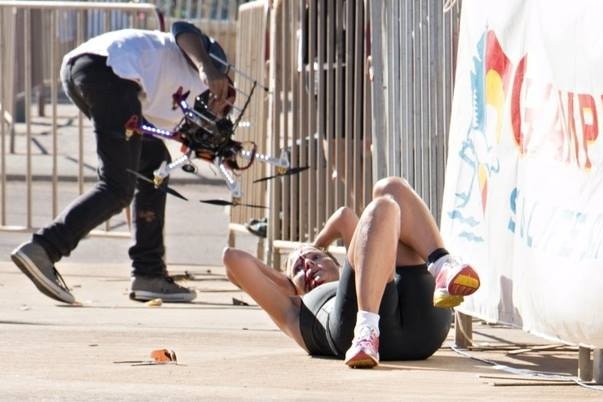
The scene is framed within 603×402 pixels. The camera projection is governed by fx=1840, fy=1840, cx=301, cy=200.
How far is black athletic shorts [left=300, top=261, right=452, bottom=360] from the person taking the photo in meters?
7.39

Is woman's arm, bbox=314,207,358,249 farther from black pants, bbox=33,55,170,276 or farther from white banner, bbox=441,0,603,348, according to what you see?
black pants, bbox=33,55,170,276

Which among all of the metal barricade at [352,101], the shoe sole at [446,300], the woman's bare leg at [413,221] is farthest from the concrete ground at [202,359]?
the metal barricade at [352,101]

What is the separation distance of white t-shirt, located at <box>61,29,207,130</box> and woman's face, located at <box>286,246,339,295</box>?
2.33 metres

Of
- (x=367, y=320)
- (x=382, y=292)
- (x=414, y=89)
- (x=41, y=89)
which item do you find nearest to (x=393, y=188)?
(x=382, y=292)

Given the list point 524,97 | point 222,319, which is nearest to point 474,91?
point 524,97

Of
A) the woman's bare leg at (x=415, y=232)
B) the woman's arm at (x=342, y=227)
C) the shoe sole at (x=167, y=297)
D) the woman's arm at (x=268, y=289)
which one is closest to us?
the woman's bare leg at (x=415, y=232)

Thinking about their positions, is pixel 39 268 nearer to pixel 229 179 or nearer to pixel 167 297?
pixel 167 297

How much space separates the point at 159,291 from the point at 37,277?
1004 millimetres

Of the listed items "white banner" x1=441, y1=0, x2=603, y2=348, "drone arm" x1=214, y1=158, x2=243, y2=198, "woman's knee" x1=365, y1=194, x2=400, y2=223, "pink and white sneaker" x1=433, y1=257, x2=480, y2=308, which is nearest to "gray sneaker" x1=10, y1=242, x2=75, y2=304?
"drone arm" x1=214, y1=158, x2=243, y2=198

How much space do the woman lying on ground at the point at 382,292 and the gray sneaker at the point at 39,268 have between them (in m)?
2.10

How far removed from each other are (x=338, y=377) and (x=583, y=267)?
1107 mm

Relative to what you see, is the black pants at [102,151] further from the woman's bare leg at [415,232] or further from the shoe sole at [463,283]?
the shoe sole at [463,283]

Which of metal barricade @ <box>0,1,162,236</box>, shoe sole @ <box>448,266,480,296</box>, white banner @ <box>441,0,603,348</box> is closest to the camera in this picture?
white banner @ <box>441,0,603,348</box>

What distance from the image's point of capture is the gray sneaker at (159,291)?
34.7 ft
